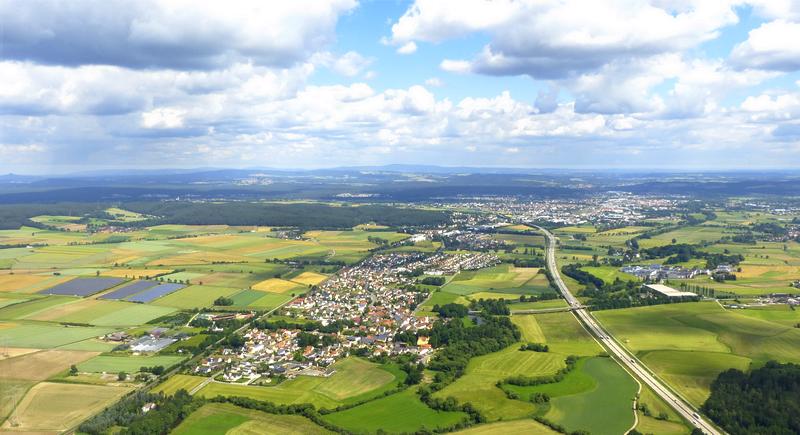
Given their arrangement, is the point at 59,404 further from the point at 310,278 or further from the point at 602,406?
the point at 310,278

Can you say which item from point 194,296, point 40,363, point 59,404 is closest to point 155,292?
point 194,296

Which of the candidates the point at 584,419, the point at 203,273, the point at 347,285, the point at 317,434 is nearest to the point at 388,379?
the point at 317,434

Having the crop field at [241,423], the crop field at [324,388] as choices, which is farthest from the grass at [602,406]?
the crop field at [241,423]

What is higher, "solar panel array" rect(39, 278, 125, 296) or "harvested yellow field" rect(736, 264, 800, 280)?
"solar panel array" rect(39, 278, 125, 296)

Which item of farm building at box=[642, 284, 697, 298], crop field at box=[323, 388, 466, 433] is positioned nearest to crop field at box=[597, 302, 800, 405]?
farm building at box=[642, 284, 697, 298]

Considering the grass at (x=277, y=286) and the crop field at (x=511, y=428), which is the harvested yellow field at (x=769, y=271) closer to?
the crop field at (x=511, y=428)

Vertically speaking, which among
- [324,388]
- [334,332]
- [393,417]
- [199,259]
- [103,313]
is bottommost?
[393,417]

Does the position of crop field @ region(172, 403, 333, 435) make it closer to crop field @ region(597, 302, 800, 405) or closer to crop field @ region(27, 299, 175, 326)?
crop field @ region(27, 299, 175, 326)
